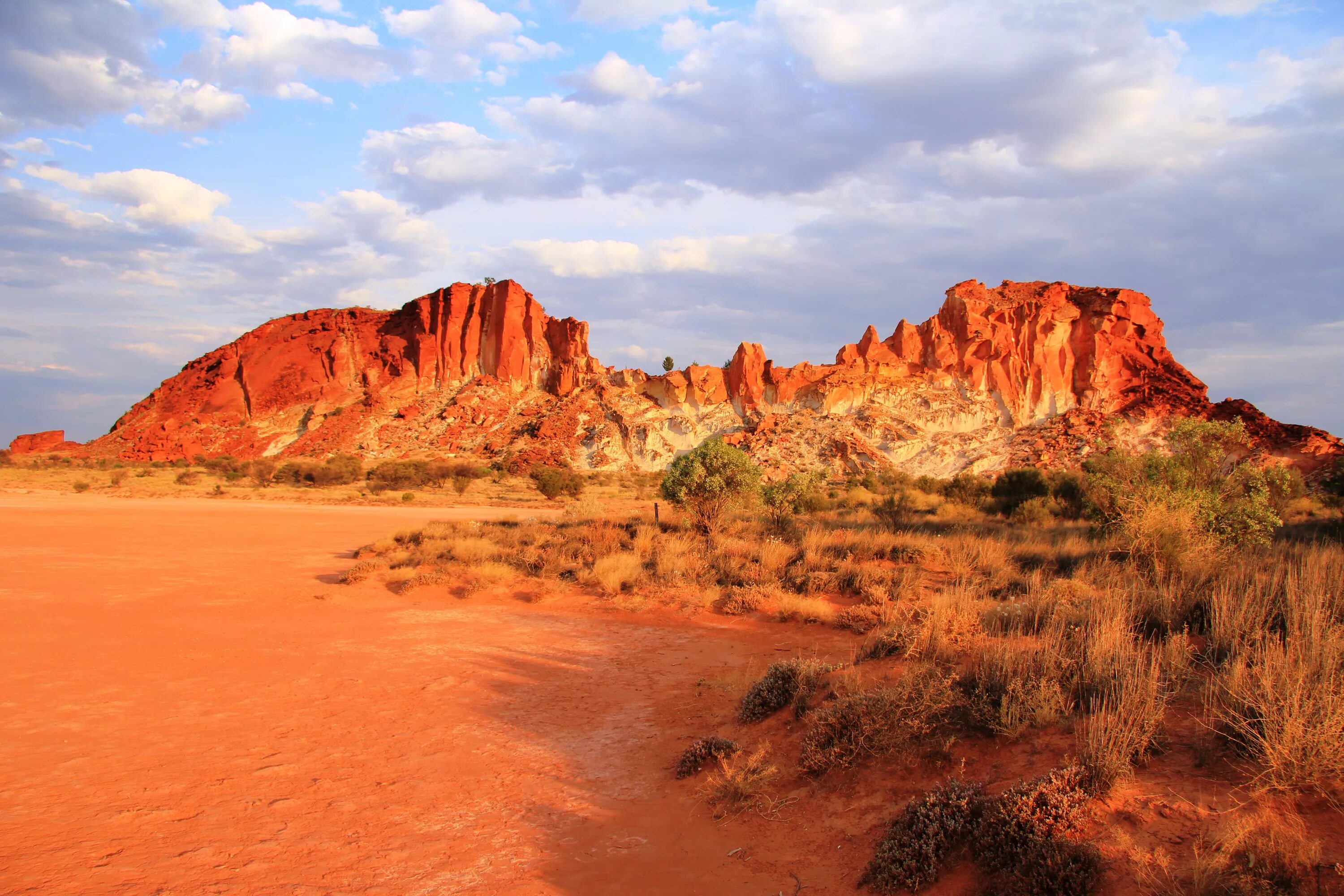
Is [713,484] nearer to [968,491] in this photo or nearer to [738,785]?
[738,785]

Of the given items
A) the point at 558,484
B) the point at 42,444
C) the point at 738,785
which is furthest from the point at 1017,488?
the point at 42,444

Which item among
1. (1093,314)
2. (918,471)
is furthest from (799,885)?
(1093,314)

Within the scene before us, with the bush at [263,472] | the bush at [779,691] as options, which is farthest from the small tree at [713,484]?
the bush at [263,472]

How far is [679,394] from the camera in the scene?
5591cm

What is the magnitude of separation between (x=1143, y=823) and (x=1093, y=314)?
53978 mm

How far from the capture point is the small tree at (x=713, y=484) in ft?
54.0

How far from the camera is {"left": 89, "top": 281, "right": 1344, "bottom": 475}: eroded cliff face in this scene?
44.9m

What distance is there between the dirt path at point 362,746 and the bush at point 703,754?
14cm

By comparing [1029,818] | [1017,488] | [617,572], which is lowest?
[617,572]

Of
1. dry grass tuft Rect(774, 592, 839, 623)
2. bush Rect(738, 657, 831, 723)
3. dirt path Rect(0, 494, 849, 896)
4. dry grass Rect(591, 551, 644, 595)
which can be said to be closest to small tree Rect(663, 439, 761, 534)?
dry grass Rect(591, 551, 644, 595)

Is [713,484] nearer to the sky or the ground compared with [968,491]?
nearer to the sky

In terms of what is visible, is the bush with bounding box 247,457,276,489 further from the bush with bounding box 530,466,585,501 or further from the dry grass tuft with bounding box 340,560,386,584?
the dry grass tuft with bounding box 340,560,386,584

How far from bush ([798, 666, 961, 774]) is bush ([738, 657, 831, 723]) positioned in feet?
2.61

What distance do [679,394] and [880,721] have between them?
5172cm
